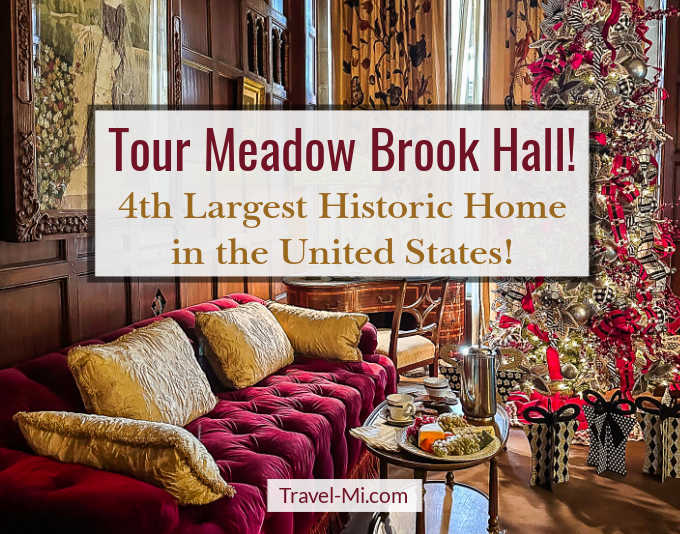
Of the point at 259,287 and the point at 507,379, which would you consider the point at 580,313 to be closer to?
the point at 507,379

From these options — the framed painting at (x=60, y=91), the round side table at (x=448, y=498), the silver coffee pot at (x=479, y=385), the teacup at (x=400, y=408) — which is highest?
the framed painting at (x=60, y=91)

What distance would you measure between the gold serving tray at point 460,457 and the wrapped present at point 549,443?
0.90 meters

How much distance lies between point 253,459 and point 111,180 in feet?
4.18

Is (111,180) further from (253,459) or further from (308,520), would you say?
(308,520)

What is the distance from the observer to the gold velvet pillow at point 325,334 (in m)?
3.34

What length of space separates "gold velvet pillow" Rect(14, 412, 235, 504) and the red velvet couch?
0.04m

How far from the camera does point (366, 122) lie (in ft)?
16.6

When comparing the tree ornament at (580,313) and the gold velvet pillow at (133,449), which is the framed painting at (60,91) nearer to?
the gold velvet pillow at (133,449)

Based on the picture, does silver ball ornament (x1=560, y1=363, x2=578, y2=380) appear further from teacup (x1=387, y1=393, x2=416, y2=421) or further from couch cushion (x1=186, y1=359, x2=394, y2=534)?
teacup (x1=387, y1=393, x2=416, y2=421)

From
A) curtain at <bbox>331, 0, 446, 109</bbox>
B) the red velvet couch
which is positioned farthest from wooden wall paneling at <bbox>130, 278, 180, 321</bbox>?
curtain at <bbox>331, 0, 446, 109</bbox>

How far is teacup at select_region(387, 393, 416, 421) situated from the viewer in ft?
7.89

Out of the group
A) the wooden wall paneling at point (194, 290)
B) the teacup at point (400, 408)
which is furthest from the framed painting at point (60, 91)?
the teacup at point (400, 408)

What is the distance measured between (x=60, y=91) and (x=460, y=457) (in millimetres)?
1789

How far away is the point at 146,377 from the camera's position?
84.6 inches
